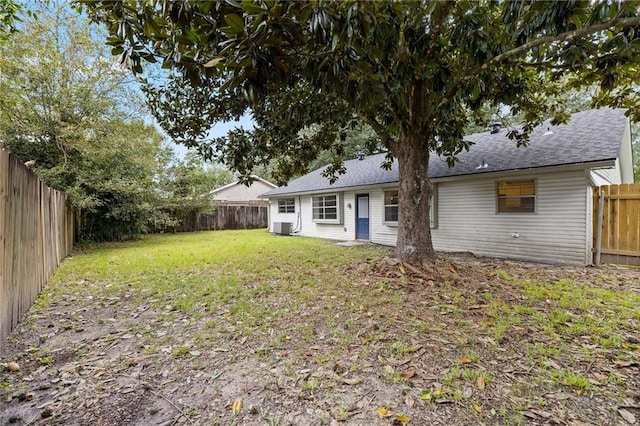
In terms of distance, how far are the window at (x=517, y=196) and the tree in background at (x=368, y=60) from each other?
140cm

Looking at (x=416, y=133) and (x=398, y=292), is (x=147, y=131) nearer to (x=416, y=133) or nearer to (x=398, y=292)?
(x=416, y=133)

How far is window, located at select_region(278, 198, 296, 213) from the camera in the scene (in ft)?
52.4

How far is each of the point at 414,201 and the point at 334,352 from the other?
3.73 meters

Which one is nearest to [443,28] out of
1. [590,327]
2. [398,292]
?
[398,292]

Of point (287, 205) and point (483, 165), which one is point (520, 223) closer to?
point (483, 165)

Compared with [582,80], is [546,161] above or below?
below

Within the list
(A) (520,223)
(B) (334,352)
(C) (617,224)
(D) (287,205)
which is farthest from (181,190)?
(C) (617,224)

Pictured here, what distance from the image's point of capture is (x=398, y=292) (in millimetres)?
4590

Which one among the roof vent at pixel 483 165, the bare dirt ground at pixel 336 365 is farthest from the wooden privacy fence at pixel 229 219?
the roof vent at pixel 483 165

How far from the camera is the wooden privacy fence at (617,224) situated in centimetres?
633

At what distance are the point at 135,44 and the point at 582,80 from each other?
6.69 meters

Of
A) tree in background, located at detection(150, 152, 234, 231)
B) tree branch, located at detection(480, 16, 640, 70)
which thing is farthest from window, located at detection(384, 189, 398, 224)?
tree in background, located at detection(150, 152, 234, 231)

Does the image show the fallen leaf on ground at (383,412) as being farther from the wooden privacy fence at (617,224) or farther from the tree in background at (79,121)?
the tree in background at (79,121)

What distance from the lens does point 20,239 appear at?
11.1ft
